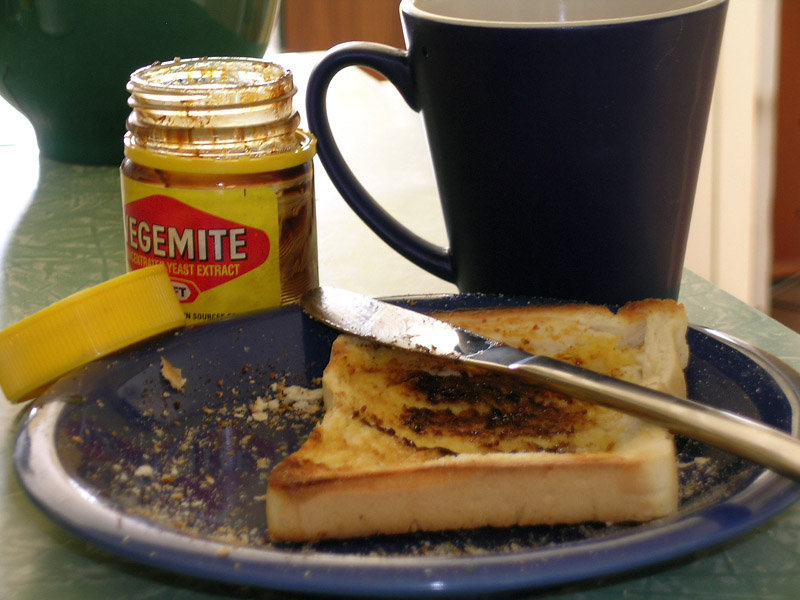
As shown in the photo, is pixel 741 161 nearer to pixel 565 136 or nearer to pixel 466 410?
pixel 565 136

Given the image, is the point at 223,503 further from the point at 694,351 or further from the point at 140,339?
the point at 694,351

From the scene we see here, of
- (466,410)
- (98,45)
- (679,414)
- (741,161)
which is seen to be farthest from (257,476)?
(741,161)

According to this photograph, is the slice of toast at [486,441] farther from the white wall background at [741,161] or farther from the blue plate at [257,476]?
the white wall background at [741,161]

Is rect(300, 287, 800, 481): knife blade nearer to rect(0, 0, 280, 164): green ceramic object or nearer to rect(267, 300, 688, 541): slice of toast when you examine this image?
rect(267, 300, 688, 541): slice of toast

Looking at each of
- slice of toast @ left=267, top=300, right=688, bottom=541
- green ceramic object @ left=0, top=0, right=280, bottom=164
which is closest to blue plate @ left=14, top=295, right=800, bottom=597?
slice of toast @ left=267, top=300, right=688, bottom=541

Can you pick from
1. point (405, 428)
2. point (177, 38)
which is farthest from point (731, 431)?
point (177, 38)

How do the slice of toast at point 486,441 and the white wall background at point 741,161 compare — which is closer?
the slice of toast at point 486,441

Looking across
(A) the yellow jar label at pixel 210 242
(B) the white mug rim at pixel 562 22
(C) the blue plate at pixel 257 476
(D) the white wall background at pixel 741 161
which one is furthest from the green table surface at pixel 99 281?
(D) the white wall background at pixel 741 161
